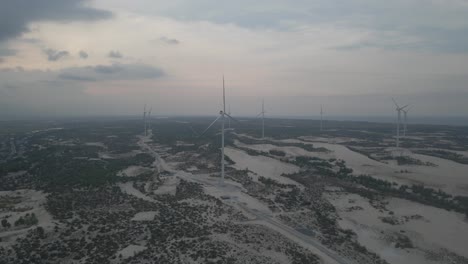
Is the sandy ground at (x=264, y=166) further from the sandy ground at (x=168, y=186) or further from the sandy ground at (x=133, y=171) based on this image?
the sandy ground at (x=133, y=171)

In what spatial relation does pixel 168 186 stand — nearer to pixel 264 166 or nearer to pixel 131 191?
pixel 131 191

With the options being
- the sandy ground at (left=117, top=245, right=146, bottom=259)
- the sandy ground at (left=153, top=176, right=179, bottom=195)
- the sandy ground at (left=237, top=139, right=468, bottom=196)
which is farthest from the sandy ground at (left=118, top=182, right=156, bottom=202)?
the sandy ground at (left=237, top=139, right=468, bottom=196)

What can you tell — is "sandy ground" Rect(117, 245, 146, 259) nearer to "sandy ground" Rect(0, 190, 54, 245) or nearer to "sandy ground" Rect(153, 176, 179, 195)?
"sandy ground" Rect(0, 190, 54, 245)

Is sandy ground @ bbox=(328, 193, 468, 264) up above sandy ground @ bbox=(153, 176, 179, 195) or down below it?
below

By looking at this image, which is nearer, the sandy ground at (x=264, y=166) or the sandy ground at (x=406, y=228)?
the sandy ground at (x=406, y=228)

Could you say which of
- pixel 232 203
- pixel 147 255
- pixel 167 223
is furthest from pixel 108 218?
pixel 232 203

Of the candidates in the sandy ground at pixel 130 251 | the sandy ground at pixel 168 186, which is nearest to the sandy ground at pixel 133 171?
the sandy ground at pixel 168 186

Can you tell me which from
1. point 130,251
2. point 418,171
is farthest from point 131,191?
point 418,171

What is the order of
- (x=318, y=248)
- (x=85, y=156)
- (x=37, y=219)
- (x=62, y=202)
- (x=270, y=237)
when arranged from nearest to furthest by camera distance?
(x=318, y=248) → (x=270, y=237) → (x=37, y=219) → (x=62, y=202) → (x=85, y=156)

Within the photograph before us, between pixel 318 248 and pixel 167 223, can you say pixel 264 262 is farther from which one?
pixel 167 223
